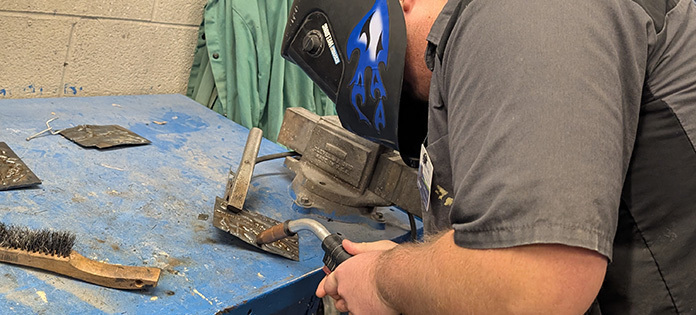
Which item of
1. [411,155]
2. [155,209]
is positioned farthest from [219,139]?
[411,155]

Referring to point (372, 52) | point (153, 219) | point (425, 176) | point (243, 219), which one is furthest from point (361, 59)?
point (153, 219)

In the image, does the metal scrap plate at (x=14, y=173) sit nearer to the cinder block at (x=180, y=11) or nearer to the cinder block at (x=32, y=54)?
the cinder block at (x=32, y=54)

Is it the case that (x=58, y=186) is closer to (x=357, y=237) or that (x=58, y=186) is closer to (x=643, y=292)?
(x=357, y=237)

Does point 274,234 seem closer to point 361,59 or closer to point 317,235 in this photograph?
point 317,235

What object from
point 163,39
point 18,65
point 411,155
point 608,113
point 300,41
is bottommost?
point 18,65

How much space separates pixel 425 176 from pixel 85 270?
0.54 m

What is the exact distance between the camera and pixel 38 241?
0.85 m

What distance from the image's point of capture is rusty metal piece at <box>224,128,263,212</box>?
112 centimetres

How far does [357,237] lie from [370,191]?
11 centimetres

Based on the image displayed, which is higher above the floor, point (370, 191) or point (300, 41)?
point (300, 41)

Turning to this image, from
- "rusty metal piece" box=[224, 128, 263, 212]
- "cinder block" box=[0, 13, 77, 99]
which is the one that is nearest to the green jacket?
"cinder block" box=[0, 13, 77, 99]

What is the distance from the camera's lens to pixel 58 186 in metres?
1.11

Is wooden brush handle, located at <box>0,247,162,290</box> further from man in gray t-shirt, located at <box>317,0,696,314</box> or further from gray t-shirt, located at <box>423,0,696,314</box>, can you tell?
gray t-shirt, located at <box>423,0,696,314</box>

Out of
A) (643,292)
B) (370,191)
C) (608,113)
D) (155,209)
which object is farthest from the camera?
(370,191)
